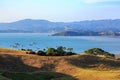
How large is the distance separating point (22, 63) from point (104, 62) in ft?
34.4

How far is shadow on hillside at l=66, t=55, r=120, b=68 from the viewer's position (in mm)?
45916

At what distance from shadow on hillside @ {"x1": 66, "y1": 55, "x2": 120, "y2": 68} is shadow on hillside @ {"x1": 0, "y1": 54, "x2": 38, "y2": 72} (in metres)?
5.77

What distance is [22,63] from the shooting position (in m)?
45.2

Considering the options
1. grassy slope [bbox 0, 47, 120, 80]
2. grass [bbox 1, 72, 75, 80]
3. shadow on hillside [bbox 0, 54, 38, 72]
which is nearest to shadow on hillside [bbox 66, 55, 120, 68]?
grassy slope [bbox 0, 47, 120, 80]

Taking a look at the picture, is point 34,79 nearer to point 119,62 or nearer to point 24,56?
point 24,56

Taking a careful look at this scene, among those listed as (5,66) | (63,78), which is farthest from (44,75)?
(5,66)

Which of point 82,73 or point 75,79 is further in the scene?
point 82,73

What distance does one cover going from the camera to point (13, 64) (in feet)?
146

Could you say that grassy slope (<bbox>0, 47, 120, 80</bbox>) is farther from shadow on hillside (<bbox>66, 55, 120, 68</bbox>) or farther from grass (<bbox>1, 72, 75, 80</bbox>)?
grass (<bbox>1, 72, 75, 80</bbox>)

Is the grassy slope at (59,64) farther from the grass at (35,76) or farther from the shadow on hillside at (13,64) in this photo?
the grass at (35,76)

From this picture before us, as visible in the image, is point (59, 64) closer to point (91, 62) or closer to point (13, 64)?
point (91, 62)

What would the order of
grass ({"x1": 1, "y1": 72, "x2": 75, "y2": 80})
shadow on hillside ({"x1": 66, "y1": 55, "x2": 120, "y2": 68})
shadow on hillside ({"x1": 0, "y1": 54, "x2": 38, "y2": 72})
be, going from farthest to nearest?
shadow on hillside ({"x1": 66, "y1": 55, "x2": 120, "y2": 68}), shadow on hillside ({"x1": 0, "y1": 54, "x2": 38, "y2": 72}), grass ({"x1": 1, "y1": 72, "x2": 75, "y2": 80})

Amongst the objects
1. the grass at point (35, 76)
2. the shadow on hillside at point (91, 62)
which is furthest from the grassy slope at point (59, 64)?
the grass at point (35, 76)

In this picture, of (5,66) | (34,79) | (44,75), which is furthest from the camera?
(5,66)
